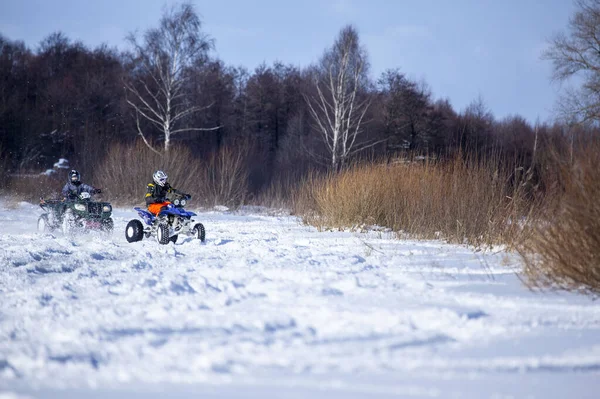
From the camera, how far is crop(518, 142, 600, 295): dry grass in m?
4.92

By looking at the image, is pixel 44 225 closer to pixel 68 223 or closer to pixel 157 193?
pixel 68 223

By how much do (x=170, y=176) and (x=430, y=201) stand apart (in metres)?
14.2

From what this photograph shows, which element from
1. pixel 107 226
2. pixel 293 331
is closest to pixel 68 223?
pixel 107 226

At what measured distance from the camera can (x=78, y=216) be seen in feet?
38.8

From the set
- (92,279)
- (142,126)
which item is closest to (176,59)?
(142,126)

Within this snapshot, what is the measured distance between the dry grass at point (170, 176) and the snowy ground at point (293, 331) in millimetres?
15880

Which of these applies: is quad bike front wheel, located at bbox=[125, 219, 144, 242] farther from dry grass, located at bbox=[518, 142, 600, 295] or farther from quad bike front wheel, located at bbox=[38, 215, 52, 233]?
dry grass, located at bbox=[518, 142, 600, 295]

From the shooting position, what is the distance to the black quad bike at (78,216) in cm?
1177

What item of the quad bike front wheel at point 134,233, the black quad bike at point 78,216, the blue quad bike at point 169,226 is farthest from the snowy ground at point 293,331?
the black quad bike at point 78,216

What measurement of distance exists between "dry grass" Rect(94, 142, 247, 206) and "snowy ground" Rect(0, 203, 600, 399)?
15.9m

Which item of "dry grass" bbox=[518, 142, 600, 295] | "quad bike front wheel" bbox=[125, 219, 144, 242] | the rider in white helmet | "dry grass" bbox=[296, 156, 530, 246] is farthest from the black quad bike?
"dry grass" bbox=[518, 142, 600, 295]

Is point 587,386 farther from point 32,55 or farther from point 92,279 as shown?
point 32,55

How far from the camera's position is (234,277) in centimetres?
603

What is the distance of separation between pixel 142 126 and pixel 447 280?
37.4 meters
